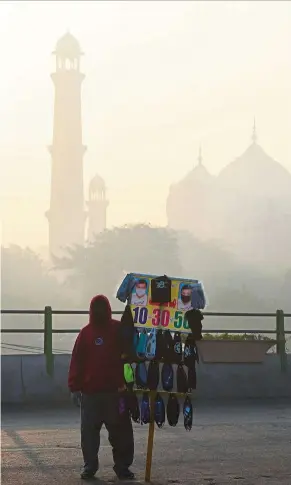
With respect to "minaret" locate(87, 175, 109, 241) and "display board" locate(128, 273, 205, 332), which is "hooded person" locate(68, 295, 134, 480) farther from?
"minaret" locate(87, 175, 109, 241)

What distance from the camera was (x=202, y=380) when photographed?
16.4 m

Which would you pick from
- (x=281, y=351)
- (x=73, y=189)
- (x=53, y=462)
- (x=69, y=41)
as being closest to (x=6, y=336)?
(x=73, y=189)

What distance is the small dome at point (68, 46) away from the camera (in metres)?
111

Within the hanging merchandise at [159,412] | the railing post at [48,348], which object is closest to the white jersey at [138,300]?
the hanging merchandise at [159,412]

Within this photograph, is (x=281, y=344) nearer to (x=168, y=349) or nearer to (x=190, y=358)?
(x=190, y=358)

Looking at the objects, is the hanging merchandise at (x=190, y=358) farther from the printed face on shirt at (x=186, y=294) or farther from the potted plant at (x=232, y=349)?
the potted plant at (x=232, y=349)

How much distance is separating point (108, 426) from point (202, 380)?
25.9ft

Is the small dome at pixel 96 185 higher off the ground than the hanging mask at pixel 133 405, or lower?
higher

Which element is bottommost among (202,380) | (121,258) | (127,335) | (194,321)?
(202,380)

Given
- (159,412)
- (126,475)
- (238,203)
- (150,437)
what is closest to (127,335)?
(159,412)

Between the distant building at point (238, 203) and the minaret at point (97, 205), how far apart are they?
14347 mm

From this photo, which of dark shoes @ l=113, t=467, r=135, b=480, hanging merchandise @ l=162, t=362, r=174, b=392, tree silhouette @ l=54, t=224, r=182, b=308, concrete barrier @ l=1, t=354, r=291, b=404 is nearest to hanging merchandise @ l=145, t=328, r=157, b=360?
hanging merchandise @ l=162, t=362, r=174, b=392

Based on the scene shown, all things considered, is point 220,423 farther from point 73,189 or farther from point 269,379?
point 73,189

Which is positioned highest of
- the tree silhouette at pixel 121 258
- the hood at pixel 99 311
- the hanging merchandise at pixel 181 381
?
the tree silhouette at pixel 121 258
